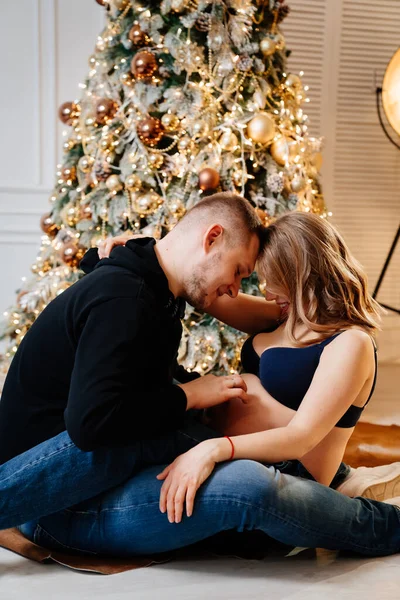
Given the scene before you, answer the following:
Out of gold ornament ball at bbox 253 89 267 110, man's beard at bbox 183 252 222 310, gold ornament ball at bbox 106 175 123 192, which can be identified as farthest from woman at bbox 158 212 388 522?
gold ornament ball at bbox 106 175 123 192

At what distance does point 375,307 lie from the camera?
1.64 m

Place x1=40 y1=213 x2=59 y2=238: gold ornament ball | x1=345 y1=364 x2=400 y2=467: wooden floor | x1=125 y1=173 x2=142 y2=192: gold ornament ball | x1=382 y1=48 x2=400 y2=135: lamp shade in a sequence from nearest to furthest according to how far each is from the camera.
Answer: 1. x1=345 y1=364 x2=400 y2=467: wooden floor
2. x1=125 y1=173 x2=142 y2=192: gold ornament ball
3. x1=40 y1=213 x2=59 y2=238: gold ornament ball
4. x1=382 y1=48 x2=400 y2=135: lamp shade

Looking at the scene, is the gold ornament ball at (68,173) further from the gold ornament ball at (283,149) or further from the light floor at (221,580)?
the light floor at (221,580)

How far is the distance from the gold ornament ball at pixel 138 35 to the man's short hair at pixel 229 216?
123cm

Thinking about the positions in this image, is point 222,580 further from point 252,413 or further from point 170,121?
point 170,121

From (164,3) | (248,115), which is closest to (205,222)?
(248,115)

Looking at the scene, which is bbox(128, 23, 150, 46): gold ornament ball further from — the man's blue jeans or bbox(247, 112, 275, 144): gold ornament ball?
the man's blue jeans

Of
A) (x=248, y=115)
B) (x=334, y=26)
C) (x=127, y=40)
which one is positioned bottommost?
(x=248, y=115)

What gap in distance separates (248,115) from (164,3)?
1.64 feet

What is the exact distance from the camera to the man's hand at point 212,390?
1.45 meters

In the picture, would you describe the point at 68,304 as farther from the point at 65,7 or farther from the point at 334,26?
the point at 334,26

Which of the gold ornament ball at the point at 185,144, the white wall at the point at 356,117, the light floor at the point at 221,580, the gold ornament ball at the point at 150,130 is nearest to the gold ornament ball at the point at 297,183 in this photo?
the gold ornament ball at the point at 185,144

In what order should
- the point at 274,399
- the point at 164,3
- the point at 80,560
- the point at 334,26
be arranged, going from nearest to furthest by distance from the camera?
1. the point at 80,560
2. the point at 274,399
3. the point at 164,3
4. the point at 334,26

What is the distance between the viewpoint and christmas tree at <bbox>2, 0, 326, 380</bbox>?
2480mm
